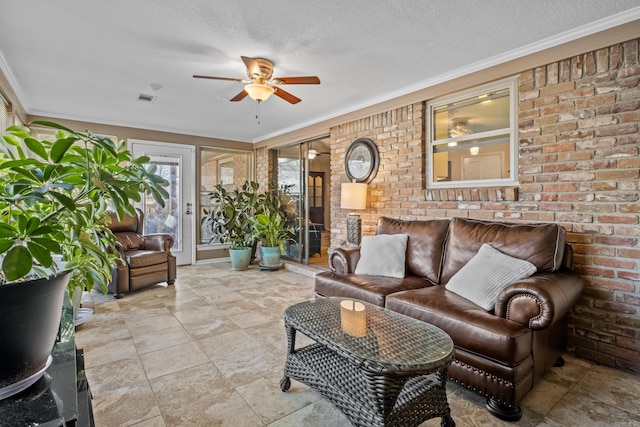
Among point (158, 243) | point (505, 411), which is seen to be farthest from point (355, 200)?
point (158, 243)

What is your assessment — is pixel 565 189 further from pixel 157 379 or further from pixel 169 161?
pixel 169 161

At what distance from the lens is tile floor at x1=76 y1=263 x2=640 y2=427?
5.69 ft

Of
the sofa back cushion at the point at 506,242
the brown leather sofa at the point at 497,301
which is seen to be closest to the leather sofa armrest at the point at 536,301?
the brown leather sofa at the point at 497,301

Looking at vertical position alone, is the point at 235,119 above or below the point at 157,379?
above

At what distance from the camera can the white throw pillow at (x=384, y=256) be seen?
3045 mm

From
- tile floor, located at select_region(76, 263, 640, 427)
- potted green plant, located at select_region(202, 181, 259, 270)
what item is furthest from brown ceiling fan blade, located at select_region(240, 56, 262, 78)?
potted green plant, located at select_region(202, 181, 259, 270)

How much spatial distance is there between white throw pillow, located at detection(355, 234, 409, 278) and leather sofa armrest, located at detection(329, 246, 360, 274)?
9 centimetres

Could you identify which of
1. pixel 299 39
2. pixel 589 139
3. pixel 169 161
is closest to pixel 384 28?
pixel 299 39

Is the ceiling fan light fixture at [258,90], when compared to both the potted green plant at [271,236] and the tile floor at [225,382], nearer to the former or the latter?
the tile floor at [225,382]

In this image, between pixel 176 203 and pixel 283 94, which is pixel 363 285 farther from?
pixel 176 203

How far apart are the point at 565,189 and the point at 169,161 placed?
562cm

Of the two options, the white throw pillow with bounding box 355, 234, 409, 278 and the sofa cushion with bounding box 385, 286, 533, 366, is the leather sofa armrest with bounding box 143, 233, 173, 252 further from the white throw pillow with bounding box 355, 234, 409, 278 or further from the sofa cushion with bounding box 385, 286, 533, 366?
the sofa cushion with bounding box 385, 286, 533, 366

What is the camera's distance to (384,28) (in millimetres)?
2445

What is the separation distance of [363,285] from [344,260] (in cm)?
58
